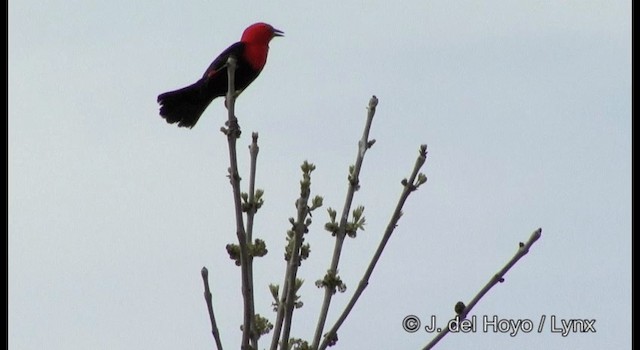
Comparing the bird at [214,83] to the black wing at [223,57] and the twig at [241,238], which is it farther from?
the twig at [241,238]

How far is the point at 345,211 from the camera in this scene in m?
3.15

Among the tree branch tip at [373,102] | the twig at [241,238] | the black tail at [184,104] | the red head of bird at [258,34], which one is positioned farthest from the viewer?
the red head of bird at [258,34]

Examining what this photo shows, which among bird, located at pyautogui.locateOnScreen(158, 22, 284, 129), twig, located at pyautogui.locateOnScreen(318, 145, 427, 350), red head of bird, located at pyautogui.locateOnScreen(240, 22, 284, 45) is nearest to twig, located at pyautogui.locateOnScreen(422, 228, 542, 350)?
twig, located at pyautogui.locateOnScreen(318, 145, 427, 350)

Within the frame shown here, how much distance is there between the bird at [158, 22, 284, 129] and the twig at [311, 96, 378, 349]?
2.32 m

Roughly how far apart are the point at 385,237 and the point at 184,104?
3.12m

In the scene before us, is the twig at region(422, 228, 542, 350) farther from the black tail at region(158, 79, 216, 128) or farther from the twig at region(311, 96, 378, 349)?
the black tail at region(158, 79, 216, 128)

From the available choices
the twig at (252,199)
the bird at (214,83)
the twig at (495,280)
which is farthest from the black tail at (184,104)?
the twig at (495,280)

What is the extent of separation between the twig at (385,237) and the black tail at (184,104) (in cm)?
292

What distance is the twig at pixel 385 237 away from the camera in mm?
2953

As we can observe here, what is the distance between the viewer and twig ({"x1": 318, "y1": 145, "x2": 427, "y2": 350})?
9.69 ft


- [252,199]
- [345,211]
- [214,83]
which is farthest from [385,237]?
[214,83]

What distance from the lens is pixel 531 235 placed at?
2955 millimetres
